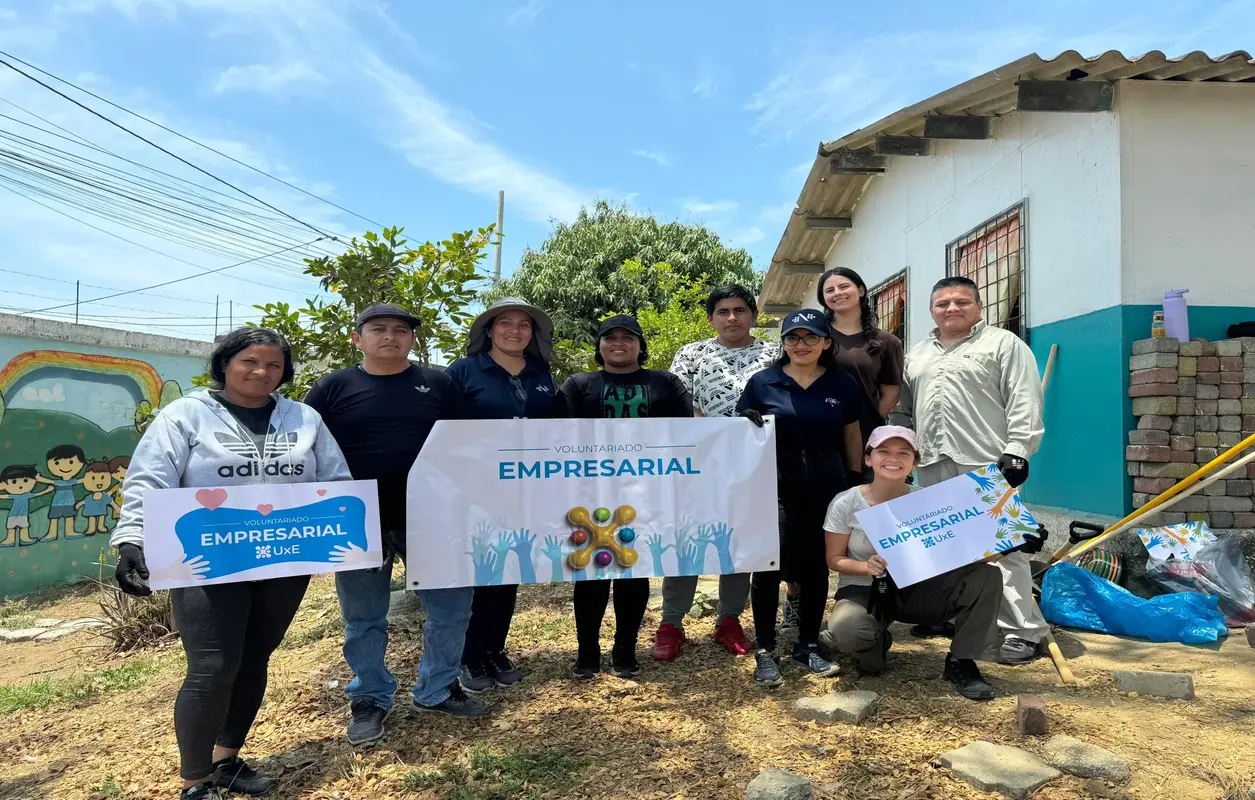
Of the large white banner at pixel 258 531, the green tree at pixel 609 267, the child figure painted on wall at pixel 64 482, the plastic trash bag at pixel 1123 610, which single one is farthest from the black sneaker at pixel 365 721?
the green tree at pixel 609 267

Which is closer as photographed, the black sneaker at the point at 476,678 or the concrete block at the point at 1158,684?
the concrete block at the point at 1158,684

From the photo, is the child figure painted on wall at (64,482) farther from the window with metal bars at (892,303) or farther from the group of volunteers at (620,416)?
the window with metal bars at (892,303)

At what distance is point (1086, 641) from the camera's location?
4.55 metres

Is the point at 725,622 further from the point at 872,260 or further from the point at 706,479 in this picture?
the point at 872,260

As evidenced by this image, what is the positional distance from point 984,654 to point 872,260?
770 cm

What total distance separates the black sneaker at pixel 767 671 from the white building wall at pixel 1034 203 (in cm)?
380

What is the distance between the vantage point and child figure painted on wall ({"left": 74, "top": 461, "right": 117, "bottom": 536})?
10.3 metres

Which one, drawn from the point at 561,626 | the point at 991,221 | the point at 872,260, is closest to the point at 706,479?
the point at 561,626

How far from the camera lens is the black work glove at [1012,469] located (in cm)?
369

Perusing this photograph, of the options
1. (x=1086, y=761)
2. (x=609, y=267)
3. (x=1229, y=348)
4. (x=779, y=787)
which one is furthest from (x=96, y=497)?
(x=609, y=267)

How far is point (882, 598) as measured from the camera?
377cm

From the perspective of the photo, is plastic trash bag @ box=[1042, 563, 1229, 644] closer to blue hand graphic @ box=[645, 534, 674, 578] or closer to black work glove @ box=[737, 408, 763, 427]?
black work glove @ box=[737, 408, 763, 427]

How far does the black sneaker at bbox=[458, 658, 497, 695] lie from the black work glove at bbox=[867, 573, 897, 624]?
6.28 feet

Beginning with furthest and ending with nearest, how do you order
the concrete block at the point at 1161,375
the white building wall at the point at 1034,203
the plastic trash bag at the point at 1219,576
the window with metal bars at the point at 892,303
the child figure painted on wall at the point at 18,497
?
the window with metal bars at the point at 892,303 → the child figure painted on wall at the point at 18,497 → the white building wall at the point at 1034,203 → the concrete block at the point at 1161,375 → the plastic trash bag at the point at 1219,576
